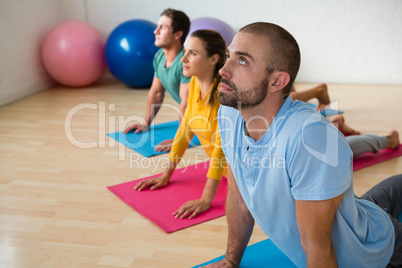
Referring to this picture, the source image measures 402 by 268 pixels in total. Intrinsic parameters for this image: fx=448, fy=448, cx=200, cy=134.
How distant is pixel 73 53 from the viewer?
4.45 meters

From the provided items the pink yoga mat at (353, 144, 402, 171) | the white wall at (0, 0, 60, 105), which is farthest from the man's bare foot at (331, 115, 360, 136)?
the white wall at (0, 0, 60, 105)

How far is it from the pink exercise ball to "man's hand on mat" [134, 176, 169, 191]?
253 cm

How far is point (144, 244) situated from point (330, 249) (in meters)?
0.88

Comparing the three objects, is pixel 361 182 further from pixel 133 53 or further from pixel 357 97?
pixel 133 53

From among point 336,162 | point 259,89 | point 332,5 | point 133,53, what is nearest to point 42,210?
point 259,89

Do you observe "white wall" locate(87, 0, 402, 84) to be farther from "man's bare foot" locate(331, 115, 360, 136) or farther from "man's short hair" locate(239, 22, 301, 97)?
"man's short hair" locate(239, 22, 301, 97)

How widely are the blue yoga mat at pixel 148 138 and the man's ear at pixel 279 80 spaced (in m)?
1.72

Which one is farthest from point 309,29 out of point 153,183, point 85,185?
point 85,185

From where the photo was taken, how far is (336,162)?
1.13 meters

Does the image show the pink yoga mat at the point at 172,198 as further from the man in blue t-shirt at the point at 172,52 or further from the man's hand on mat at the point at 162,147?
the man in blue t-shirt at the point at 172,52

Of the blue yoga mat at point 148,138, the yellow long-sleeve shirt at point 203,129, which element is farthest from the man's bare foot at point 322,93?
the yellow long-sleeve shirt at point 203,129

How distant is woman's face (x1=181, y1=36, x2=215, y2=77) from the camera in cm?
213

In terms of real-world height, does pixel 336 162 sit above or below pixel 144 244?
above

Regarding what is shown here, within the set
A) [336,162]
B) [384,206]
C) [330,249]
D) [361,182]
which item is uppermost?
[336,162]
